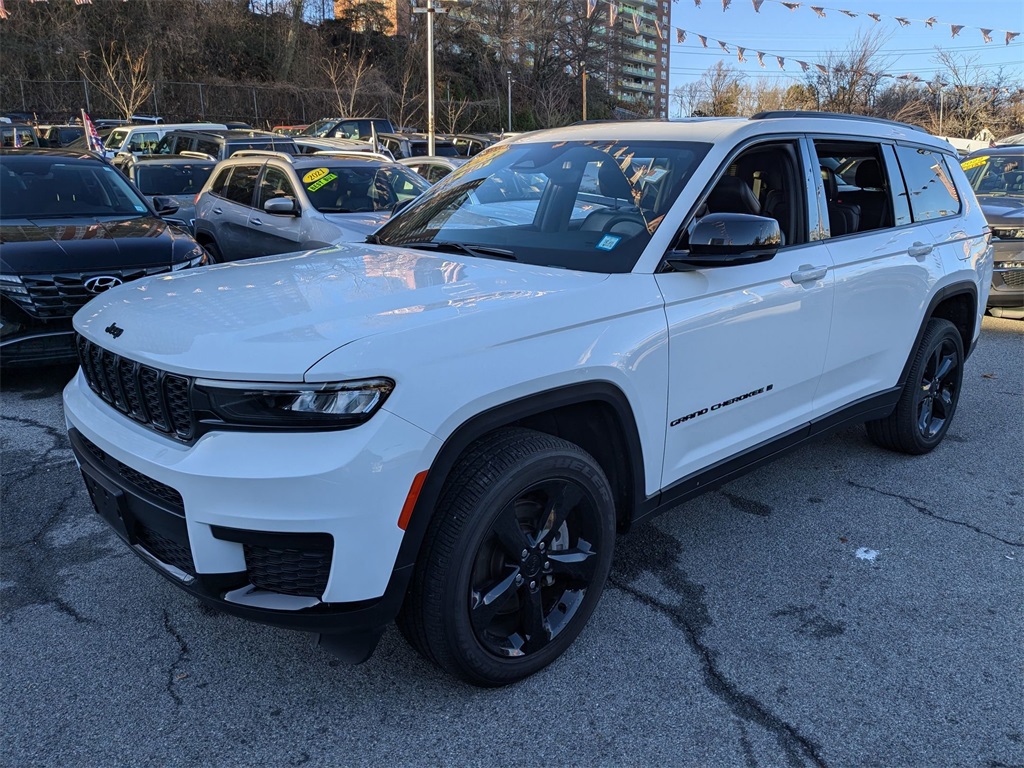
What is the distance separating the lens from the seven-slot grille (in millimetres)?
2355

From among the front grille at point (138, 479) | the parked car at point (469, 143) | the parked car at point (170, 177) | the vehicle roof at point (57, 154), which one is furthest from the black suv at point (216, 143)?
the front grille at point (138, 479)

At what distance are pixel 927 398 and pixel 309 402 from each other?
392 cm

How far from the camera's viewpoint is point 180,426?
7.83ft

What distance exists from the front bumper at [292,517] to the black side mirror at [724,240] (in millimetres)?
1311

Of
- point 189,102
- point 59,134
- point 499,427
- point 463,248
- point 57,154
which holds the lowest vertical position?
point 499,427

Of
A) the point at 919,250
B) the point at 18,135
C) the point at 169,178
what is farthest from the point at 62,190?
the point at 18,135

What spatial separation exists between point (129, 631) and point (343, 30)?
47.4m

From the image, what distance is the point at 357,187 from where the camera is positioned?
8.31 meters

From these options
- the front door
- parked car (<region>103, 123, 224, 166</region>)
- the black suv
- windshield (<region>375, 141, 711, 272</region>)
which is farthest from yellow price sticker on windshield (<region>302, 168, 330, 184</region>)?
parked car (<region>103, 123, 224, 166</region>)

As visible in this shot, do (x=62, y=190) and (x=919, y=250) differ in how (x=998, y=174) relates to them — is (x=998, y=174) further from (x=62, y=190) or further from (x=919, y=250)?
(x=62, y=190)

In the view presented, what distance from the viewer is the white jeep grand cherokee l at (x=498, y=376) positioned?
7.22 ft

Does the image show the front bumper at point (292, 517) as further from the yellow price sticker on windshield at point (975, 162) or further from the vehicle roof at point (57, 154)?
the yellow price sticker on windshield at point (975, 162)

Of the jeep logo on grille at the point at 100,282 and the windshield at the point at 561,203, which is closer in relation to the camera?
the windshield at the point at 561,203

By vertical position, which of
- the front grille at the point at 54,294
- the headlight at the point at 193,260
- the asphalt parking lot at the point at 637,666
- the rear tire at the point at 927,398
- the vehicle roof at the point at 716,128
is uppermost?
the vehicle roof at the point at 716,128
